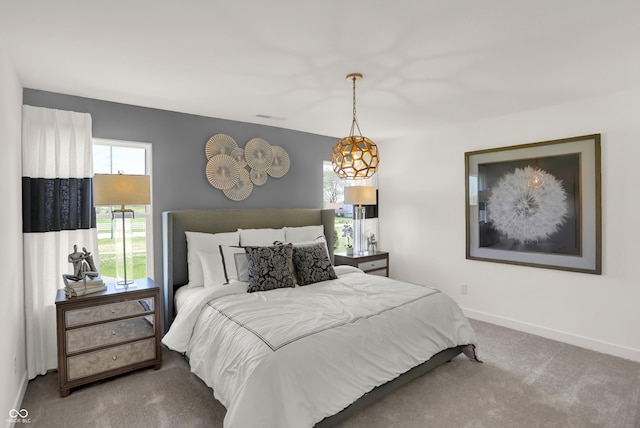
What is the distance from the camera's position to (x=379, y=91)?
319cm

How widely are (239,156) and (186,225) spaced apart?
1.08m

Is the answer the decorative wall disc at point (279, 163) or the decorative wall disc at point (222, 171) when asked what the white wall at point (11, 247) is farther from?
the decorative wall disc at point (279, 163)

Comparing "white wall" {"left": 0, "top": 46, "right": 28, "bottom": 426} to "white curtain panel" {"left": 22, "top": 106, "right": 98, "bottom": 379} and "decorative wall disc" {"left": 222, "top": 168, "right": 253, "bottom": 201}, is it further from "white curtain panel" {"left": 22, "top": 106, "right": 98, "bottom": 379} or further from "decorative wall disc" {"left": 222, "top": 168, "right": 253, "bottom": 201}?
"decorative wall disc" {"left": 222, "top": 168, "right": 253, "bottom": 201}

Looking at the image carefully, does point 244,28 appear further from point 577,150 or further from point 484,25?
point 577,150

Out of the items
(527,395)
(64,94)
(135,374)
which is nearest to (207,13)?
(64,94)

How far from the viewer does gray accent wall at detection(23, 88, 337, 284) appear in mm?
3387

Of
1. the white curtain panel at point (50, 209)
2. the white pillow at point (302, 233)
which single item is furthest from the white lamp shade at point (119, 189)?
the white pillow at point (302, 233)

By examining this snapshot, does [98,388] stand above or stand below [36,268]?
below

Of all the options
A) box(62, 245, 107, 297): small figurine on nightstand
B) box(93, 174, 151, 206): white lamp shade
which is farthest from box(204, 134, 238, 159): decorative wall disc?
box(62, 245, 107, 297): small figurine on nightstand

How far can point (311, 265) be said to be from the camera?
351 centimetres

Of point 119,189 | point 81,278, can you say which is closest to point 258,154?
point 119,189

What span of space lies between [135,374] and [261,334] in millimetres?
1538

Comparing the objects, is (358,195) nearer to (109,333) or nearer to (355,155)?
(355,155)

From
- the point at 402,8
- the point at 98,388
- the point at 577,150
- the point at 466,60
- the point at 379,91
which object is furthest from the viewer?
the point at 577,150
